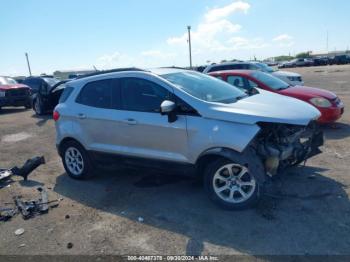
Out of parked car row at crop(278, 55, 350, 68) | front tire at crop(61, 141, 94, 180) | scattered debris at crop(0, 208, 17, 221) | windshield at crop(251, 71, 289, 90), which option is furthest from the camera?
parked car row at crop(278, 55, 350, 68)

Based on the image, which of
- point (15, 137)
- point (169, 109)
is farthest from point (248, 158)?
point (15, 137)

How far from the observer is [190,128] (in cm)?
465

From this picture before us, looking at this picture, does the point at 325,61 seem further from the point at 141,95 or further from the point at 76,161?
the point at 141,95

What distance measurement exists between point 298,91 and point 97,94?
526cm

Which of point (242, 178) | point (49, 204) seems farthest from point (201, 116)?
point (49, 204)

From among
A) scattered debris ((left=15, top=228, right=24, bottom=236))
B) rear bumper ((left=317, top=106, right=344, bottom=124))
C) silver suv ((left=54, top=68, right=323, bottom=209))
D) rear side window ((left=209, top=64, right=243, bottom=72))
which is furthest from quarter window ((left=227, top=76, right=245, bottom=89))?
scattered debris ((left=15, top=228, right=24, bottom=236))

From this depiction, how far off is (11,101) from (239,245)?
16.0 m

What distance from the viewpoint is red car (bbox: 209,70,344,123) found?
27.2ft

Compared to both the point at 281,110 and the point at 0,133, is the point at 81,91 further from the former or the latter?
the point at 0,133

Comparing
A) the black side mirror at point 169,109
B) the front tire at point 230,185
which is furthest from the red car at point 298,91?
the front tire at point 230,185

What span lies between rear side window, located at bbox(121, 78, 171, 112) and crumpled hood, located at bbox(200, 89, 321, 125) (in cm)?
76

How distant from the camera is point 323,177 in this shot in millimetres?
5531

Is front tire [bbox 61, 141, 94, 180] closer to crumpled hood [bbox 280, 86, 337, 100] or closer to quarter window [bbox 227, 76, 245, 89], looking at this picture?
quarter window [bbox 227, 76, 245, 89]

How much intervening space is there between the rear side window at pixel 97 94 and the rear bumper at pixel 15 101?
12591 mm
